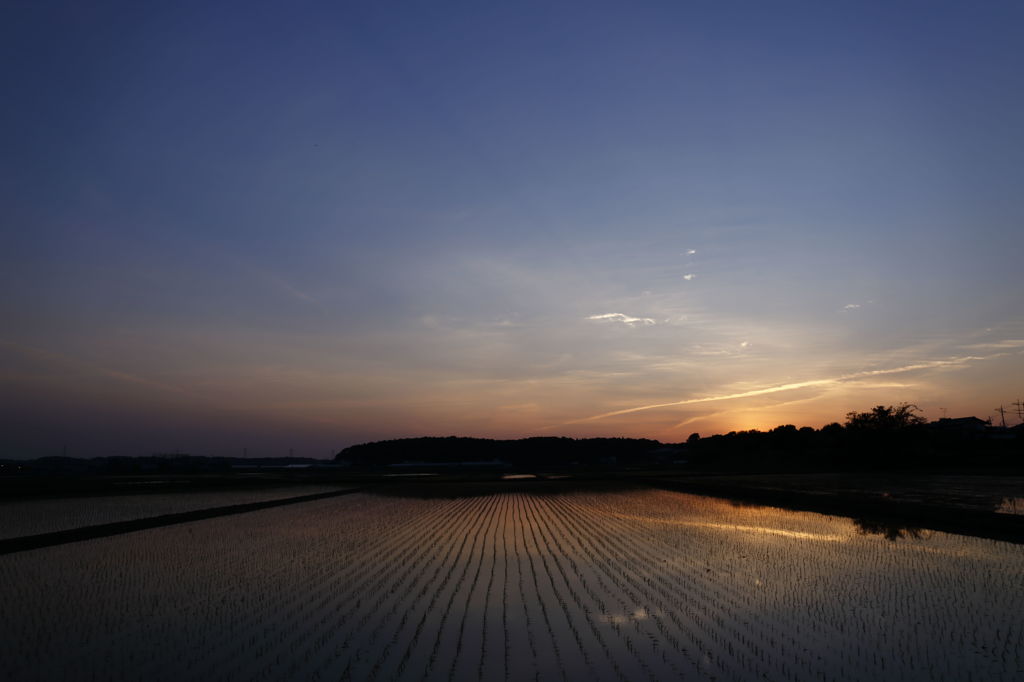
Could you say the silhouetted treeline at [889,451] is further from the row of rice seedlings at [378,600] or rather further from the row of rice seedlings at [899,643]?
the row of rice seedlings at [378,600]

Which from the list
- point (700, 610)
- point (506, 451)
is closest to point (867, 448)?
point (700, 610)

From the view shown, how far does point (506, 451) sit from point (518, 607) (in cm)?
18153

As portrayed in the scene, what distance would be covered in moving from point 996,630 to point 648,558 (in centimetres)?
650

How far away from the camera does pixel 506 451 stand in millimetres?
189125

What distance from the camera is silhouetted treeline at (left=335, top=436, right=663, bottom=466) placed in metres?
178

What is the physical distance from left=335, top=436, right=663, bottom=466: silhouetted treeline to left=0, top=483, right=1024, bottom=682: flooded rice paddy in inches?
6259

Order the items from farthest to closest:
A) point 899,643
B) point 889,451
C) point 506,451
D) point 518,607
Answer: point 506,451
point 889,451
point 518,607
point 899,643

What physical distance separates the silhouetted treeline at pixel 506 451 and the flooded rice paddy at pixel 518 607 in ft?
522

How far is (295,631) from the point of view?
829cm

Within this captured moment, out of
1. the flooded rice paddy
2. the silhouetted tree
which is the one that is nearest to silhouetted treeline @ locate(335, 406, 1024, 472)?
the silhouetted tree

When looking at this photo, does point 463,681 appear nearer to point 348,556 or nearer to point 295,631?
point 295,631

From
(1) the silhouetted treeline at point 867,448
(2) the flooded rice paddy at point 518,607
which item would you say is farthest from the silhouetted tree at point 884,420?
(2) the flooded rice paddy at point 518,607

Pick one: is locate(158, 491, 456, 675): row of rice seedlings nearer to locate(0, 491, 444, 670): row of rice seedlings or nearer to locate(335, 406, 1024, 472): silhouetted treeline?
locate(0, 491, 444, 670): row of rice seedlings

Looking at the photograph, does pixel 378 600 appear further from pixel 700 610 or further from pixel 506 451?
pixel 506 451
